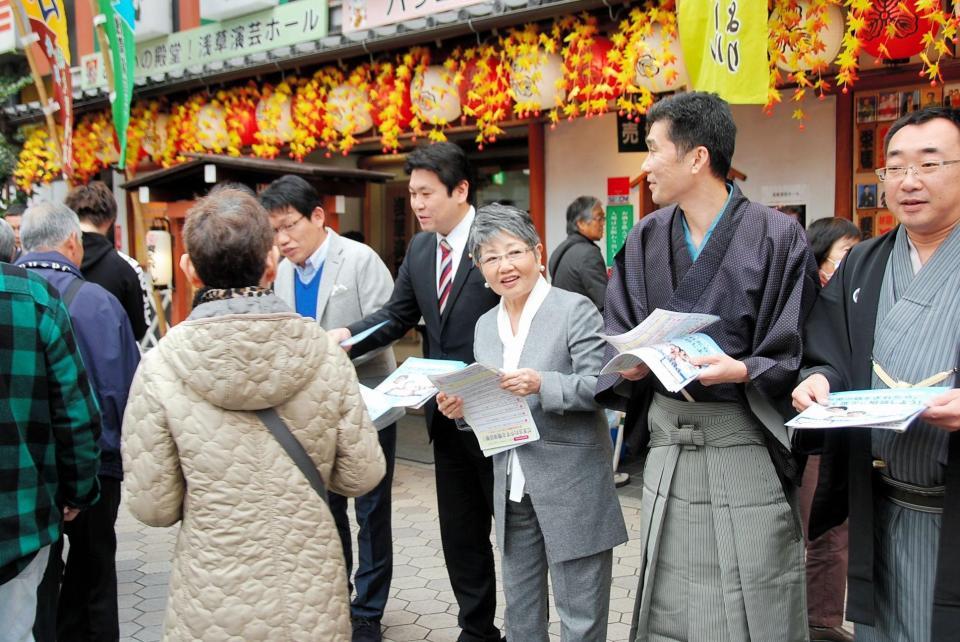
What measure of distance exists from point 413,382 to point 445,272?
698 mm

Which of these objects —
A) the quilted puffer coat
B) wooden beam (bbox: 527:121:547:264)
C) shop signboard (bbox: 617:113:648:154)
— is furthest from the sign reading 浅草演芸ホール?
the quilted puffer coat

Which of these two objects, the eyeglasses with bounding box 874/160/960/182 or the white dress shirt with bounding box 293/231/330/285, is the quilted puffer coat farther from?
the white dress shirt with bounding box 293/231/330/285

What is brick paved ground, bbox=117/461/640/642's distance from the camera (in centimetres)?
455

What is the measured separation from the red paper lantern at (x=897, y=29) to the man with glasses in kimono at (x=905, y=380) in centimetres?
294

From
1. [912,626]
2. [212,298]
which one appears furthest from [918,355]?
[212,298]

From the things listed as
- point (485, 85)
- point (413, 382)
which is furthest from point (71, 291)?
point (485, 85)

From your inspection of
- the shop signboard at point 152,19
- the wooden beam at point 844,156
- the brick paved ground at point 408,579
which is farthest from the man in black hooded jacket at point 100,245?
the shop signboard at point 152,19

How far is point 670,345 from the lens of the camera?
2.52 meters

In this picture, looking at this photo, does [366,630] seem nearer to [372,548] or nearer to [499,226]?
[372,548]

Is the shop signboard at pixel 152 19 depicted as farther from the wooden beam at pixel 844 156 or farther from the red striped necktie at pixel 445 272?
the red striped necktie at pixel 445 272

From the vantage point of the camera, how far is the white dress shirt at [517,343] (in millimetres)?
3268

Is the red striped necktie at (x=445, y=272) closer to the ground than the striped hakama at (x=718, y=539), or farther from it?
farther from it

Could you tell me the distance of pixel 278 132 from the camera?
8930 millimetres

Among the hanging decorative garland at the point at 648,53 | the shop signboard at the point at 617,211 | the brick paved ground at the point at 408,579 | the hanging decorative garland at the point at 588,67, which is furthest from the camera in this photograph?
the shop signboard at the point at 617,211
